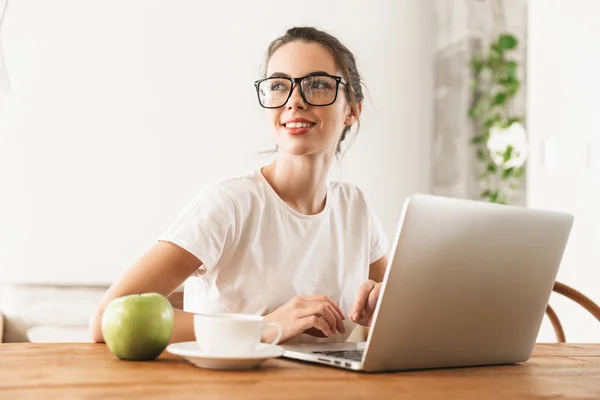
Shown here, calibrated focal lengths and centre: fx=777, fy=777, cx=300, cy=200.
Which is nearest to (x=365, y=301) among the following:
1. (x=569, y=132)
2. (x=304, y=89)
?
(x=304, y=89)

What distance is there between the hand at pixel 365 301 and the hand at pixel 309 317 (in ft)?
0.19

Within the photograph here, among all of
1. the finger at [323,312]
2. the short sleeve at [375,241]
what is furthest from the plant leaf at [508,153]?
→ the finger at [323,312]

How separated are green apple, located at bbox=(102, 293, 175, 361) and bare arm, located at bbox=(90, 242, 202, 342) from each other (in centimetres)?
24

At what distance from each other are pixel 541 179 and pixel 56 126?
218 centimetres

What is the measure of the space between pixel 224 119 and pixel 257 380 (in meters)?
2.64

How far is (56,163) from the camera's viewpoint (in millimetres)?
3289

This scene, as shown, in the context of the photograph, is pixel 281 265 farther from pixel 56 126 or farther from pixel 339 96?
pixel 56 126

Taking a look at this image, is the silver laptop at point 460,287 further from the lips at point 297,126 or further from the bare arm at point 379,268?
the bare arm at point 379,268

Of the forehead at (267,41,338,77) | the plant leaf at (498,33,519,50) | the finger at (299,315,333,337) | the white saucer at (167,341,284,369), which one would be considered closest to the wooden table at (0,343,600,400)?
the white saucer at (167,341,284,369)

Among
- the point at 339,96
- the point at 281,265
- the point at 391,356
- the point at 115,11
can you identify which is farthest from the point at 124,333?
the point at 115,11

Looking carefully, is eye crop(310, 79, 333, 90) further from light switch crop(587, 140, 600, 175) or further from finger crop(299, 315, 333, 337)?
light switch crop(587, 140, 600, 175)

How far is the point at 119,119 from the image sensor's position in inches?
132

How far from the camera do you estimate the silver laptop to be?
3.26ft

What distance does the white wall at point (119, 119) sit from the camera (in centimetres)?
326
